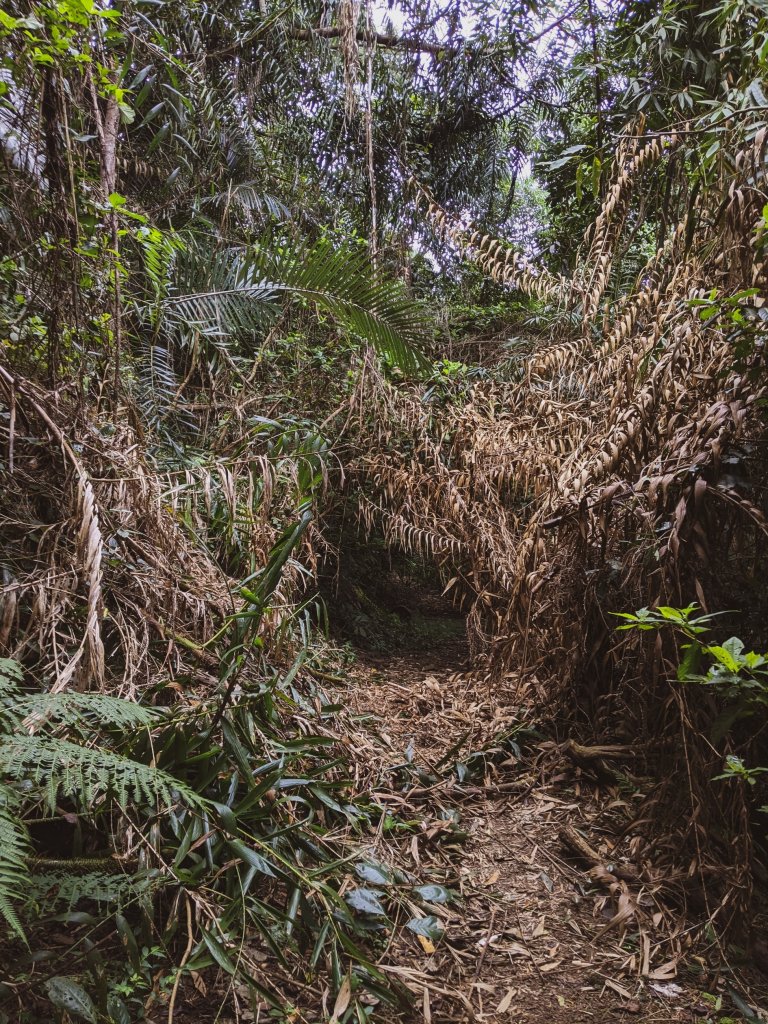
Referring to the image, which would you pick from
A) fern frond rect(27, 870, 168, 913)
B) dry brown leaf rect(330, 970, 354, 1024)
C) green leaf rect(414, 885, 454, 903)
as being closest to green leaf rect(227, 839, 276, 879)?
fern frond rect(27, 870, 168, 913)

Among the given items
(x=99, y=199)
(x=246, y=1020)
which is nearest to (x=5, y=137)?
(x=99, y=199)

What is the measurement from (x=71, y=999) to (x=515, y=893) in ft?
4.53

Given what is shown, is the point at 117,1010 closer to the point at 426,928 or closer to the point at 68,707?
the point at 68,707

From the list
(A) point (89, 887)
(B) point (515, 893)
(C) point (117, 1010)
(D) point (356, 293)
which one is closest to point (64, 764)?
(A) point (89, 887)

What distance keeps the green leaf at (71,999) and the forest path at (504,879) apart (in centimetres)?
75

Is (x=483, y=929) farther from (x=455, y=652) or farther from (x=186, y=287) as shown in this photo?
(x=186, y=287)

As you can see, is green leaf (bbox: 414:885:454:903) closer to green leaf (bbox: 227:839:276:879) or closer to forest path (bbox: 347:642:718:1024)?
forest path (bbox: 347:642:718:1024)

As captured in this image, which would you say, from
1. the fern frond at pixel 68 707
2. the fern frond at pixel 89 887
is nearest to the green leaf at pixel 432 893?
the fern frond at pixel 89 887

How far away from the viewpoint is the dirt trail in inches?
65.1

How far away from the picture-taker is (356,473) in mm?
4449

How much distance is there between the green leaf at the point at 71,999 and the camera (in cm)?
119

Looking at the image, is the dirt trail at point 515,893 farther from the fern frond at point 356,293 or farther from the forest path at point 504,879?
the fern frond at point 356,293

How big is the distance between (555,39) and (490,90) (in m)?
0.98

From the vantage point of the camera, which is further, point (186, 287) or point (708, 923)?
point (186, 287)
